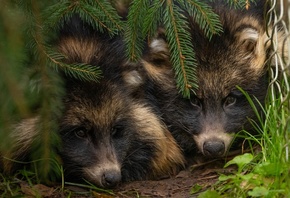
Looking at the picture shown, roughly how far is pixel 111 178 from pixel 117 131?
462mm

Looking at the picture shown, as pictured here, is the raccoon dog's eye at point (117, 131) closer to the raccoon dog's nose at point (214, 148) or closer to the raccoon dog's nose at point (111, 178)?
the raccoon dog's nose at point (111, 178)

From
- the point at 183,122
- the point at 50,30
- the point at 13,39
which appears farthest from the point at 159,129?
the point at 13,39

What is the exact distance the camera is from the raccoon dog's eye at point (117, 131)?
4992 millimetres

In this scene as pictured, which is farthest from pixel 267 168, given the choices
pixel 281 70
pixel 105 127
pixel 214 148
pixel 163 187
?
pixel 105 127

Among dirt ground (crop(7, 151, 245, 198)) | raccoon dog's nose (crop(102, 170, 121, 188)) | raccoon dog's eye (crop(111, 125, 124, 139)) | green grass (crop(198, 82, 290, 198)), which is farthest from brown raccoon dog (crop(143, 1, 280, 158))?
raccoon dog's nose (crop(102, 170, 121, 188))

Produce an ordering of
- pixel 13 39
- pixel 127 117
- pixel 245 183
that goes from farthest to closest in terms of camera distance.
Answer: pixel 127 117 < pixel 245 183 < pixel 13 39

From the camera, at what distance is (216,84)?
5.17 m

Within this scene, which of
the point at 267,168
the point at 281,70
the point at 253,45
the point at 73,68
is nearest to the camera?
the point at 267,168

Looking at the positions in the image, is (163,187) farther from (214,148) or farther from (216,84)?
(216,84)

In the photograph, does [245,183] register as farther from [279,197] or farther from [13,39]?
[13,39]

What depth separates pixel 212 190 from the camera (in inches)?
173

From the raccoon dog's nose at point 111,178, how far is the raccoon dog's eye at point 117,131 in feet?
1.22

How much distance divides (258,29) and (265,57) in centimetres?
28

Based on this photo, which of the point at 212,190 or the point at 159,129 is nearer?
the point at 212,190
